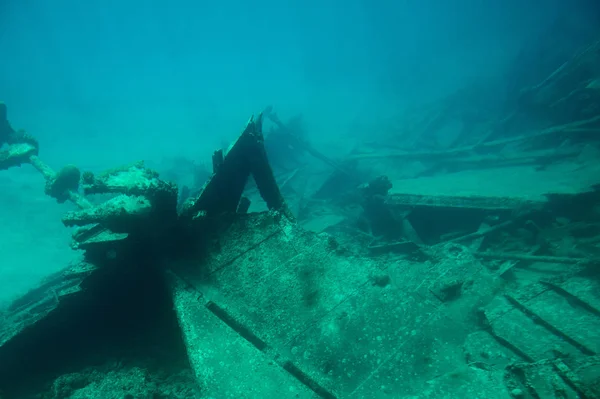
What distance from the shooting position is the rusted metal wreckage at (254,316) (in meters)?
2.35

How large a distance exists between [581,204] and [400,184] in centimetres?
552

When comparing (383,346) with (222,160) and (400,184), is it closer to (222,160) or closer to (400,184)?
(222,160)

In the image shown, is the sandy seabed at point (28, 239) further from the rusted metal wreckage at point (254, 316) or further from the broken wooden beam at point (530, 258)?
the broken wooden beam at point (530, 258)

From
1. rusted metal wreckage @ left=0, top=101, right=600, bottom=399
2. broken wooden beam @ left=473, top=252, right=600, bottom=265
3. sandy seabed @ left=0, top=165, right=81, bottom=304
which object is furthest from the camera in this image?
sandy seabed @ left=0, top=165, right=81, bottom=304

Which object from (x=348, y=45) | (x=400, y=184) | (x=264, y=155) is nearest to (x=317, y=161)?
(x=400, y=184)

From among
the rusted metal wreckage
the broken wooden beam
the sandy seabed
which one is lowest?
the rusted metal wreckage

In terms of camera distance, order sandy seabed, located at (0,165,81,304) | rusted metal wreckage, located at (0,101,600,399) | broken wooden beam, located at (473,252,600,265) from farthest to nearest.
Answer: sandy seabed, located at (0,165,81,304) → broken wooden beam, located at (473,252,600,265) → rusted metal wreckage, located at (0,101,600,399)

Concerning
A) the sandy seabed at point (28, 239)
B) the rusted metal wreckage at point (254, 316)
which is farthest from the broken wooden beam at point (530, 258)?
the sandy seabed at point (28, 239)

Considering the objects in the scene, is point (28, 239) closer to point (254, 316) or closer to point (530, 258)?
point (254, 316)

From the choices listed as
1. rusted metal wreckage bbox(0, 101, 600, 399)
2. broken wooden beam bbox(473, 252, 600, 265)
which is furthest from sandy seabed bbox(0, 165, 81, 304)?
broken wooden beam bbox(473, 252, 600, 265)

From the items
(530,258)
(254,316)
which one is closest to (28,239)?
(254,316)

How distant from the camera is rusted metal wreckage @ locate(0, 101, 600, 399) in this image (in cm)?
235

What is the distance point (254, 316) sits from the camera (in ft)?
8.80

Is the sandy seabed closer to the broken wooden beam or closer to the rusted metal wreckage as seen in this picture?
the rusted metal wreckage
